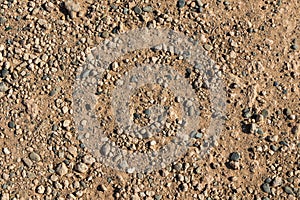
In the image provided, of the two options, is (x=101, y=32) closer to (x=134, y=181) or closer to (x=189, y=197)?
(x=134, y=181)

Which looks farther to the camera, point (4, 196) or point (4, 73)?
point (4, 73)

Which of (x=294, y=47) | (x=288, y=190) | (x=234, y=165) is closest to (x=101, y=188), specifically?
(x=234, y=165)

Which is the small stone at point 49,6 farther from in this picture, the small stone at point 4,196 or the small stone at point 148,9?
the small stone at point 4,196

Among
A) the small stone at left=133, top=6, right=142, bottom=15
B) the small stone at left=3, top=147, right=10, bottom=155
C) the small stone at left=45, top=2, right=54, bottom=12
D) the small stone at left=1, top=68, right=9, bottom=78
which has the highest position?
the small stone at left=133, top=6, right=142, bottom=15

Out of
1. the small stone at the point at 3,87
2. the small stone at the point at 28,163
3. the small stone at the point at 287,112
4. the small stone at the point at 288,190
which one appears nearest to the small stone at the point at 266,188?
the small stone at the point at 288,190

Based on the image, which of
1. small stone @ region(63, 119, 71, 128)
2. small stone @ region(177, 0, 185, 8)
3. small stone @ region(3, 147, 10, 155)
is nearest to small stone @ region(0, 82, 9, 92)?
small stone @ region(3, 147, 10, 155)

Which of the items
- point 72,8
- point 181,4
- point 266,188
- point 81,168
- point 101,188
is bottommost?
point 101,188

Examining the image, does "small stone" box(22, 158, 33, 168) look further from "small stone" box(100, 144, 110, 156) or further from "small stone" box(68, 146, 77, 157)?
"small stone" box(100, 144, 110, 156)

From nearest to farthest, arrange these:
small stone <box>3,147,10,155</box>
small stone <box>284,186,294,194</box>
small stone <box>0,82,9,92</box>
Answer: small stone <box>284,186,294,194</box>
small stone <box>3,147,10,155</box>
small stone <box>0,82,9,92</box>

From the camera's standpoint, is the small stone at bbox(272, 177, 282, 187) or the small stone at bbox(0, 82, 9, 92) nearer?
the small stone at bbox(272, 177, 282, 187)

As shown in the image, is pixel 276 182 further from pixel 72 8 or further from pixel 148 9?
pixel 72 8

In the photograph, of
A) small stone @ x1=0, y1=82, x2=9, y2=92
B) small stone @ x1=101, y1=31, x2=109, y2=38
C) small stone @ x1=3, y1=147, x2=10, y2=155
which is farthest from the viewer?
small stone @ x1=101, y1=31, x2=109, y2=38
